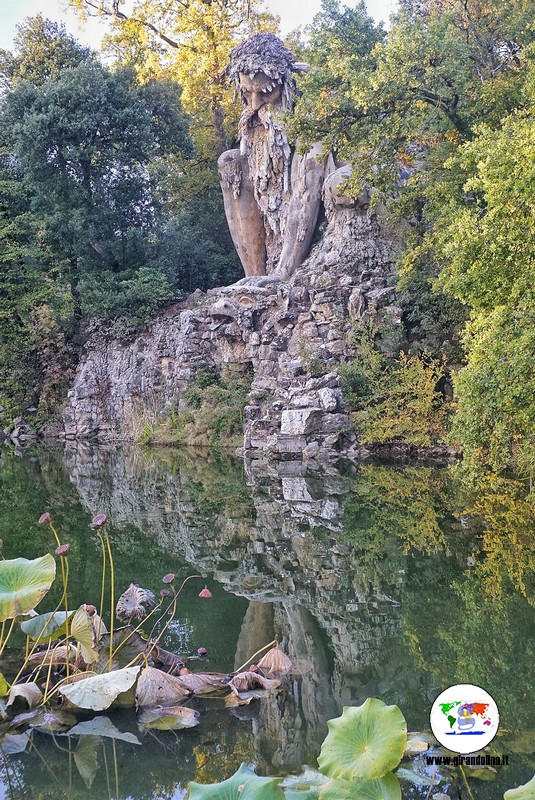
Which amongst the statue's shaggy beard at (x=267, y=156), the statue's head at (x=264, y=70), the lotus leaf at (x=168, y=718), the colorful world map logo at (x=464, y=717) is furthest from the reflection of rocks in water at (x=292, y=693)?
the statue's head at (x=264, y=70)

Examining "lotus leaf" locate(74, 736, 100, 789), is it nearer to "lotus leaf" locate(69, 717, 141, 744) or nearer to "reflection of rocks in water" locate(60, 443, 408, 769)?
"lotus leaf" locate(69, 717, 141, 744)

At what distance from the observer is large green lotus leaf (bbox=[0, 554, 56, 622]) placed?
131 inches

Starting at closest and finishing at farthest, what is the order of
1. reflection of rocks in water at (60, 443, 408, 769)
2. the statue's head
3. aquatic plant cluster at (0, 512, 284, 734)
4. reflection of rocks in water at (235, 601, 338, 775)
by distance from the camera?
reflection of rocks in water at (235, 601, 338, 775) < aquatic plant cluster at (0, 512, 284, 734) < reflection of rocks in water at (60, 443, 408, 769) < the statue's head

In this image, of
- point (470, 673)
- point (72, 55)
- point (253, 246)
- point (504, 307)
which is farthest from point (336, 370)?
point (72, 55)

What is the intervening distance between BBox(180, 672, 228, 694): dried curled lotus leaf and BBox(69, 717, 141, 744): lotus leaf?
0.42 metres

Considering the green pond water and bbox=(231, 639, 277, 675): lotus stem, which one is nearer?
the green pond water

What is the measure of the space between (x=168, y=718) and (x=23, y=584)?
0.93m

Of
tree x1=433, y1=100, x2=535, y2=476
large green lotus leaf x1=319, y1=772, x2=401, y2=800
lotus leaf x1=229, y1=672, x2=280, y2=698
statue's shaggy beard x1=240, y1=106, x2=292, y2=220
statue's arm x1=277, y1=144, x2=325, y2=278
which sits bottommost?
lotus leaf x1=229, y1=672, x2=280, y2=698

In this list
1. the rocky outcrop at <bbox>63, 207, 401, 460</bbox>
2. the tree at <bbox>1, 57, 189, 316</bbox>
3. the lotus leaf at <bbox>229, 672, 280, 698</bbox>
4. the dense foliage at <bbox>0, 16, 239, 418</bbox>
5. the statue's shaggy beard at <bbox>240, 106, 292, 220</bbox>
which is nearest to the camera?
the lotus leaf at <bbox>229, 672, 280, 698</bbox>

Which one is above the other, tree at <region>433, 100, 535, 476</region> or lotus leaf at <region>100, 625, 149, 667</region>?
tree at <region>433, 100, 535, 476</region>

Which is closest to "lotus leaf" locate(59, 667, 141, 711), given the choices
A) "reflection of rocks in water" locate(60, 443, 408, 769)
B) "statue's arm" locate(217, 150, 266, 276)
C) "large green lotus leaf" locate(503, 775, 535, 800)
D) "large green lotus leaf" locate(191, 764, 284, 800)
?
"reflection of rocks in water" locate(60, 443, 408, 769)

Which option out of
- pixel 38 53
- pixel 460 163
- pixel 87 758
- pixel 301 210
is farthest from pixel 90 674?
pixel 38 53

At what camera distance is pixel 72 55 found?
25.9 metres

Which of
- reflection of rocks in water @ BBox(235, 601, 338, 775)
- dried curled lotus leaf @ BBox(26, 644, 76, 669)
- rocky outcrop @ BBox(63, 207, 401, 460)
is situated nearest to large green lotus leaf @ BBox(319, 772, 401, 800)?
reflection of rocks in water @ BBox(235, 601, 338, 775)
